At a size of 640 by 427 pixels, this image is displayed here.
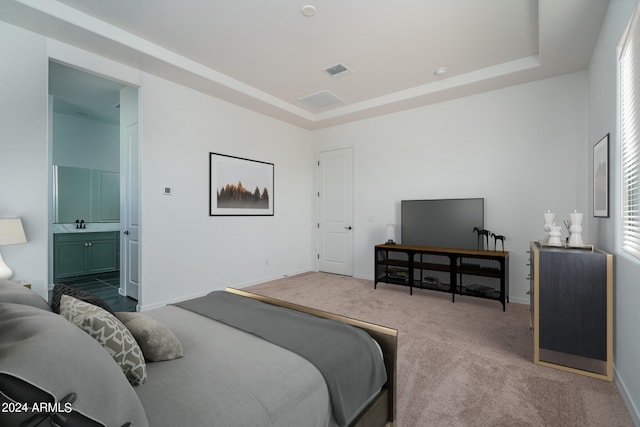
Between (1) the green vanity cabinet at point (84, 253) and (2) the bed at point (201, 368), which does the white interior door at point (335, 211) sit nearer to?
(2) the bed at point (201, 368)

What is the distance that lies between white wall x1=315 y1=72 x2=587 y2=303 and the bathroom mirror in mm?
5013

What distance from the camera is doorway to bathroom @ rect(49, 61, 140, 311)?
13.5ft

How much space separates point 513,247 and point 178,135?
15.3 feet

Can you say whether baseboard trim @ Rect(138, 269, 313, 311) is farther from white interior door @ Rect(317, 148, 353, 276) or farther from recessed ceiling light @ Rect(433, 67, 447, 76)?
recessed ceiling light @ Rect(433, 67, 447, 76)

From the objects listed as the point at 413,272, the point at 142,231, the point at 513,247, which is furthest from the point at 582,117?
the point at 142,231

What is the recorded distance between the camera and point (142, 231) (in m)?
3.48

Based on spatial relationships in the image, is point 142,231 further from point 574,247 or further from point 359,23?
point 574,247

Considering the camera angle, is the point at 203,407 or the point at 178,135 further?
the point at 178,135

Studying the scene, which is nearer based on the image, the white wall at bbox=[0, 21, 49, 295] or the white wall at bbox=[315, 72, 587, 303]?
the white wall at bbox=[0, 21, 49, 295]

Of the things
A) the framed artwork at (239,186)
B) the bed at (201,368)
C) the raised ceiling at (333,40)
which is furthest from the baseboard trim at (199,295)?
the raised ceiling at (333,40)

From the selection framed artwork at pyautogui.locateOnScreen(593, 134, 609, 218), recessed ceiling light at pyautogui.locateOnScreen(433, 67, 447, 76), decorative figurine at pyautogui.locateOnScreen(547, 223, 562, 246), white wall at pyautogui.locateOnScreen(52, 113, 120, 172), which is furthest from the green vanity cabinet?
framed artwork at pyautogui.locateOnScreen(593, 134, 609, 218)

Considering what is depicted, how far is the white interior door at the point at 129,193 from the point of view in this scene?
158 inches

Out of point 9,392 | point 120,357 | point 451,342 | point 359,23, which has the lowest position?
point 451,342

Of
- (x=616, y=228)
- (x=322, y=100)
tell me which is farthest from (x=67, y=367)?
(x=322, y=100)
